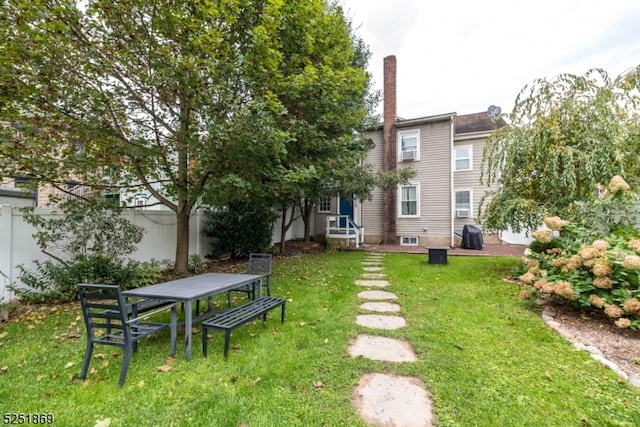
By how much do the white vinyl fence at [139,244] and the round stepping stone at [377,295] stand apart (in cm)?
526

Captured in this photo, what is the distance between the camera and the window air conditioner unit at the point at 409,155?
1482cm

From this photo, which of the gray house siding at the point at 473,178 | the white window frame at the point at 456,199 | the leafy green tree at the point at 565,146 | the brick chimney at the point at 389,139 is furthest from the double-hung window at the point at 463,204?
the leafy green tree at the point at 565,146

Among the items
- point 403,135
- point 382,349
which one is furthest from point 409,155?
point 382,349

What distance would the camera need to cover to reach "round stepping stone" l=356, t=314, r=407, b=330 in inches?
162

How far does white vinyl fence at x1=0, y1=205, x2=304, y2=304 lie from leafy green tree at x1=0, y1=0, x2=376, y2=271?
885 mm

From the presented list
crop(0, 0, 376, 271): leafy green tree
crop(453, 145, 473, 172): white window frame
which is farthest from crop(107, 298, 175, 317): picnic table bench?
crop(453, 145, 473, 172): white window frame

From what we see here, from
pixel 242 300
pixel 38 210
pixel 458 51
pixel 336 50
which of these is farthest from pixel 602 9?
pixel 38 210

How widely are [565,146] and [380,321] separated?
6.06 m

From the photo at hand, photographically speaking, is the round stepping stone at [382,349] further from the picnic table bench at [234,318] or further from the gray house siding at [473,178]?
the gray house siding at [473,178]

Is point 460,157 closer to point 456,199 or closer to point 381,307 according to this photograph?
point 456,199

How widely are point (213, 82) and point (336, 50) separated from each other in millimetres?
3417

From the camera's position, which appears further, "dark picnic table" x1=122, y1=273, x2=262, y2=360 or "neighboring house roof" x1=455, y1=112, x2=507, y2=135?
"neighboring house roof" x1=455, y1=112, x2=507, y2=135

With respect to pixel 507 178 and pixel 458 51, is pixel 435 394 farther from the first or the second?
pixel 458 51

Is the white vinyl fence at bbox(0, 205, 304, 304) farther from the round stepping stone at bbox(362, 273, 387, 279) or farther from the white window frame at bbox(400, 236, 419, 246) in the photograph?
the white window frame at bbox(400, 236, 419, 246)
